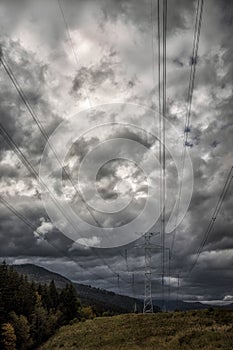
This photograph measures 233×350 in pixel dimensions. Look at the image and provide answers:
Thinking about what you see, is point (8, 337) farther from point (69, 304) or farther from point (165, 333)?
point (69, 304)

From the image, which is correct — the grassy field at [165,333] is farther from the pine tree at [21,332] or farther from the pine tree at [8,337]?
the pine tree at [8,337]

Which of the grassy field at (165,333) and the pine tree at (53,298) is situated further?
the pine tree at (53,298)

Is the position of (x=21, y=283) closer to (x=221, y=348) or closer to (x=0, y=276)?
(x=0, y=276)

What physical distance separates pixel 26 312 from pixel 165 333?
4661 cm

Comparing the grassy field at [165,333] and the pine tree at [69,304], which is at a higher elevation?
the pine tree at [69,304]

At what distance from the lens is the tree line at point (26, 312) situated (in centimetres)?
7489

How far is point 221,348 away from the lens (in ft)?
114

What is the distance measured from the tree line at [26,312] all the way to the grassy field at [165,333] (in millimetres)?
10637

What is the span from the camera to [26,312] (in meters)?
88.5

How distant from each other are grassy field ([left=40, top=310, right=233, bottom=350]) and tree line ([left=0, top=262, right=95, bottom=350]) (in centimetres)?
1064

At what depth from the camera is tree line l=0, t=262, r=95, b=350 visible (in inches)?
2948

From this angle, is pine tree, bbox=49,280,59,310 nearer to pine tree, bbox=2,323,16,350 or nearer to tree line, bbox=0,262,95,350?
tree line, bbox=0,262,95,350

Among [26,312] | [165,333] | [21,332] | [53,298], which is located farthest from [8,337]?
[53,298]

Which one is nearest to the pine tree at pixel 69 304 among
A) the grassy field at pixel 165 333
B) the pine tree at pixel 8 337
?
the grassy field at pixel 165 333
